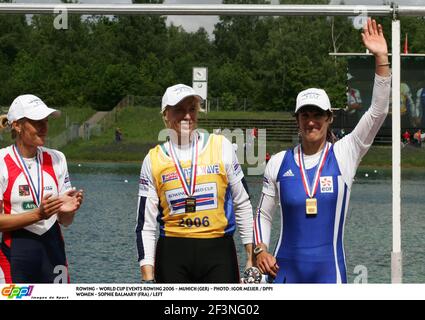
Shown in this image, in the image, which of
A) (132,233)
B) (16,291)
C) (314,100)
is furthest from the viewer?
(132,233)

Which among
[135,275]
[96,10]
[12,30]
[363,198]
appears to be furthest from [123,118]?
[96,10]

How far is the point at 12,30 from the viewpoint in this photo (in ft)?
140

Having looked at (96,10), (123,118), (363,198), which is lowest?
(363,198)

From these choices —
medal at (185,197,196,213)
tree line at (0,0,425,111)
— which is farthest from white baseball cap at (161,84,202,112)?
tree line at (0,0,425,111)

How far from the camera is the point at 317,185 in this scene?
561cm

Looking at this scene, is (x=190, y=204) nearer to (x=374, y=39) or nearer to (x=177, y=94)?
(x=177, y=94)

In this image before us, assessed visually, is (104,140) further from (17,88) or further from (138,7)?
(138,7)

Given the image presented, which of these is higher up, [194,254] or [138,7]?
[138,7]

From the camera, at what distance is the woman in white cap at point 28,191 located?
5.89 metres

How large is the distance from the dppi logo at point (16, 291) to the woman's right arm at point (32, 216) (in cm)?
111

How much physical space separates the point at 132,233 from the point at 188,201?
22083 millimetres

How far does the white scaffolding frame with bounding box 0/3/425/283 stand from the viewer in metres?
5.96

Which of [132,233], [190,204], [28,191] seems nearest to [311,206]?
[190,204]
